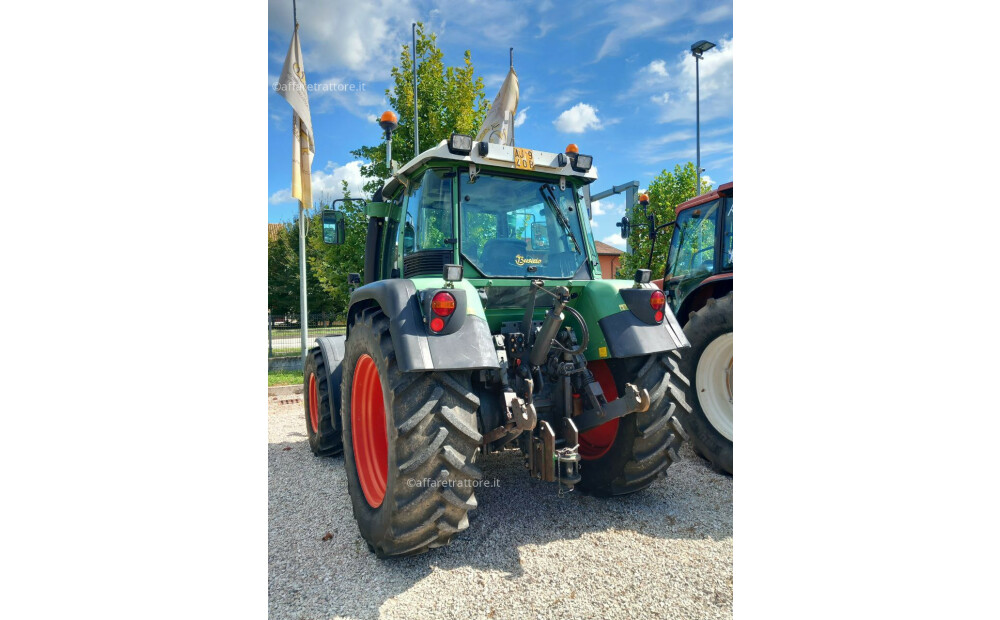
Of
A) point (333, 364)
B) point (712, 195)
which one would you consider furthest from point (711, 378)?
point (333, 364)

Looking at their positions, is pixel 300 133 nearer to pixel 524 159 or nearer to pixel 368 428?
pixel 524 159

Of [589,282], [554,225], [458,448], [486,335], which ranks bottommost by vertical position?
[458,448]

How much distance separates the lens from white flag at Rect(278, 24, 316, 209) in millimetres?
3666

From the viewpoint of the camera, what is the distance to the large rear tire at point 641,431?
3031mm

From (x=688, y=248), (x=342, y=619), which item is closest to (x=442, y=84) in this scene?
(x=688, y=248)

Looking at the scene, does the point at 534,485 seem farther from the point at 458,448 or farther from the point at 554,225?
the point at 554,225

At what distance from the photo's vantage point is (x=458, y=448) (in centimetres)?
242

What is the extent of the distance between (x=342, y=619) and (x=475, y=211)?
7.57 feet

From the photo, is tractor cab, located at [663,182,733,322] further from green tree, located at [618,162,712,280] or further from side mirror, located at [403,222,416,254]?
green tree, located at [618,162,712,280]

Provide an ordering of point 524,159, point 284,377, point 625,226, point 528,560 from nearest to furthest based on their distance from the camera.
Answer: point 528,560, point 524,159, point 625,226, point 284,377

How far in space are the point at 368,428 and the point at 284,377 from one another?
20.4 feet

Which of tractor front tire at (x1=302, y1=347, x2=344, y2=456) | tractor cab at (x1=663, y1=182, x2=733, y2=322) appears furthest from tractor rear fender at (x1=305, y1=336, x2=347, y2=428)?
tractor cab at (x1=663, y1=182, x2=733, y2=322)

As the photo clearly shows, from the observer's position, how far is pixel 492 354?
2518mm

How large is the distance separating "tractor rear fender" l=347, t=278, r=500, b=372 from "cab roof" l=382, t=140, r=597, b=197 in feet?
2.97
